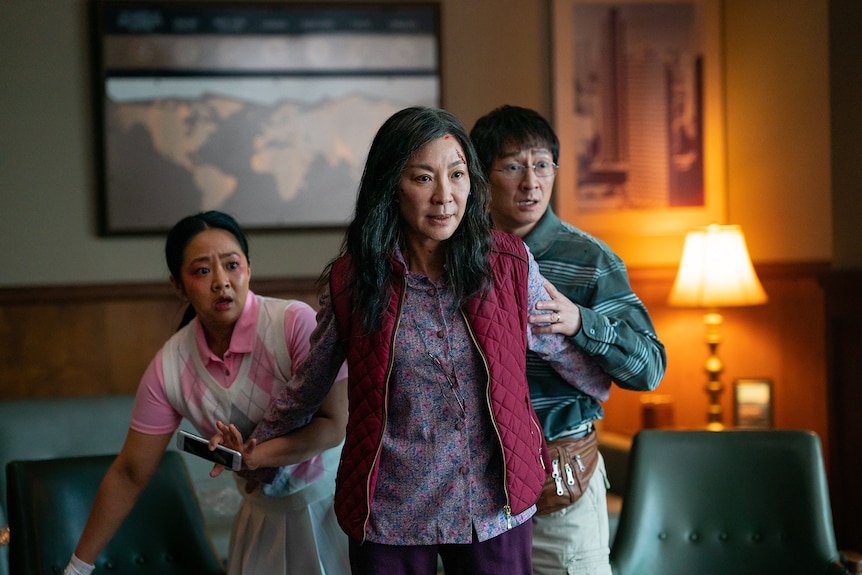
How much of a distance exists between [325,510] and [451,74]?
2.68m

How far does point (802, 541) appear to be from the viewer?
7.14 ft

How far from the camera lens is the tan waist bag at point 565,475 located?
1.70m

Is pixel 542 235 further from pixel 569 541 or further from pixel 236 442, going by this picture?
pixel 236 442

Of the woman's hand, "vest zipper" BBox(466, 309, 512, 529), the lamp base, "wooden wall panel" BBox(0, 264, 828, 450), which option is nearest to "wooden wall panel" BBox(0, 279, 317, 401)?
"wooden wall panel" BBox(0, 264, 828, 450)

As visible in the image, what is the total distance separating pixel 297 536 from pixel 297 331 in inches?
15.9

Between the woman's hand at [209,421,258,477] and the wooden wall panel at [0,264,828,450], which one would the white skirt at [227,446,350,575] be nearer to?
the woman's hand at [209,421,258,477]

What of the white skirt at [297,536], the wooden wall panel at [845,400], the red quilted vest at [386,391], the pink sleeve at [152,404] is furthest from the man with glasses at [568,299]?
the wooden wall panel at [845,400]

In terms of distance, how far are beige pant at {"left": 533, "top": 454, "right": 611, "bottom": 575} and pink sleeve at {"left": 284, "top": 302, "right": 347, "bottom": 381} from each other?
470 mm

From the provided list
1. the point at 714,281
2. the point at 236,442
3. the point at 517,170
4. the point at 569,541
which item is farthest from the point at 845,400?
the point at 236,442

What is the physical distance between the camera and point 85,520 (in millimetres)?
2143

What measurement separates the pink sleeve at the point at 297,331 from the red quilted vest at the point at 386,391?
1.11 ft

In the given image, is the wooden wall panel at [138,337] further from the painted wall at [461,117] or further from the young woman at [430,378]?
the young woman at [430,378]

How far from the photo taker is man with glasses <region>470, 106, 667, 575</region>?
1708 mm

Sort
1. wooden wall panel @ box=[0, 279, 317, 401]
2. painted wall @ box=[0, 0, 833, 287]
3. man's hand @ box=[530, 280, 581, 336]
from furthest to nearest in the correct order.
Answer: wooden wall panel @ box=[0, 279, 317, 401] < painted wall @ box=[0, 0, 833, 287] < man's hand @ box=[530, 280, 581, 336]
